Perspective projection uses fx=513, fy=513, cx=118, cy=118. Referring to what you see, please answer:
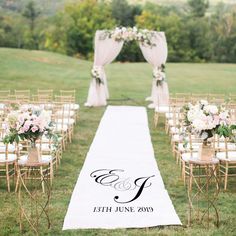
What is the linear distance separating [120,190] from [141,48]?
12.1 metres

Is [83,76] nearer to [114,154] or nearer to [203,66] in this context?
[203,66]

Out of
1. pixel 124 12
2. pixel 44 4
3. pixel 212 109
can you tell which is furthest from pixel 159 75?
pixel 44 4

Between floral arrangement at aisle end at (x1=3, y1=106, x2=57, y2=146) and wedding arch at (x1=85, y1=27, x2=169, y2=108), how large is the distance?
13.0 metres

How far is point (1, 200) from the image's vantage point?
8414 mm

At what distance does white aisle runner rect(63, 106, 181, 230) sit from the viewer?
24.0 ft

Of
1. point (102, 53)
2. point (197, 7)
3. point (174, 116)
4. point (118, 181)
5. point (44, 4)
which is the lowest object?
point (118, 181)

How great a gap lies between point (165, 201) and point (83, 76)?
2670 cm

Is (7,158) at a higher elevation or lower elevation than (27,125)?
lower

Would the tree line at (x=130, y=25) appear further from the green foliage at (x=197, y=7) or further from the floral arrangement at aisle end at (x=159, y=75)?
the floral arrangement at aisle end at (x=159, y=75)

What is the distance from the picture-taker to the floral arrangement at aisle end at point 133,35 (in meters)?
19.6

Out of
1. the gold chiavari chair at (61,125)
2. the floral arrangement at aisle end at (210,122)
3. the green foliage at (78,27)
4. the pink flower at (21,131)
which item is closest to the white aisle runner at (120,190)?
the gold chiavari chair at (61,125)

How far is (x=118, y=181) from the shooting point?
9.26 meters

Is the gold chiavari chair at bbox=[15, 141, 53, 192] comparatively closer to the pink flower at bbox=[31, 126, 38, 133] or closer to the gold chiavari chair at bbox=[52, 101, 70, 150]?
the pink flower at bbox=[31, 126, 38, 133]

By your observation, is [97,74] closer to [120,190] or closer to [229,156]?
[229,156]
